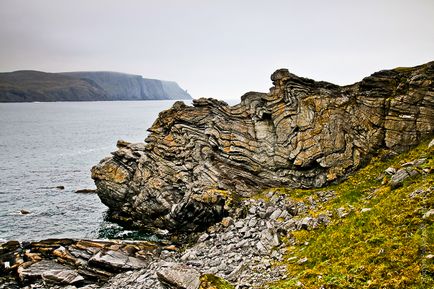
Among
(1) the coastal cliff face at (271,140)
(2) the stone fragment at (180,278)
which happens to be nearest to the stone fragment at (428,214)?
(2) the stone fragment at (180,278)

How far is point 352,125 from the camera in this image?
37.0m

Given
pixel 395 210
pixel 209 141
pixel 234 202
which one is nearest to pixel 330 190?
pixel 234 202

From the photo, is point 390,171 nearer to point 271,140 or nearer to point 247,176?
A: point 271,140

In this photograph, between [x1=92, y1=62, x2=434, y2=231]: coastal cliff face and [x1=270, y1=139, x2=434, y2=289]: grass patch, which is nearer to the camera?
[x1=270, y1=139, x2=434, y2=289]: grass patch

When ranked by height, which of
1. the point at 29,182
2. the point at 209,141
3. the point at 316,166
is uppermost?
the point at 209,141

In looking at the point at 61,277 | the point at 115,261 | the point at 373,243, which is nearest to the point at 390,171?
the point at 373,243

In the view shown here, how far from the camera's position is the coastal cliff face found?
3525 cm

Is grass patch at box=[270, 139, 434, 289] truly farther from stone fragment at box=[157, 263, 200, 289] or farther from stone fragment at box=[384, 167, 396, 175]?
stone fragment at box=[157, 263, 200, 289]

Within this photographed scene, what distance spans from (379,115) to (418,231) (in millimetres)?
19964

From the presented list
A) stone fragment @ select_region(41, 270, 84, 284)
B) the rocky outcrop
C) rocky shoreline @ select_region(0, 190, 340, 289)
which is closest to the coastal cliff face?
rocky shoreline @ select_region(0, 190, 340, 289)

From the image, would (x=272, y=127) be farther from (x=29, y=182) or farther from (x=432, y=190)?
(x=29, y=182)

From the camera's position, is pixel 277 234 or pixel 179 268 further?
pixel 277 234

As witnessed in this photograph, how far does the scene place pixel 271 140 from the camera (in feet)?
133

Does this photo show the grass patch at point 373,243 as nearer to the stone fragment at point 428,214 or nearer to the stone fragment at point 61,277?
the stone fragment at point 428,214
